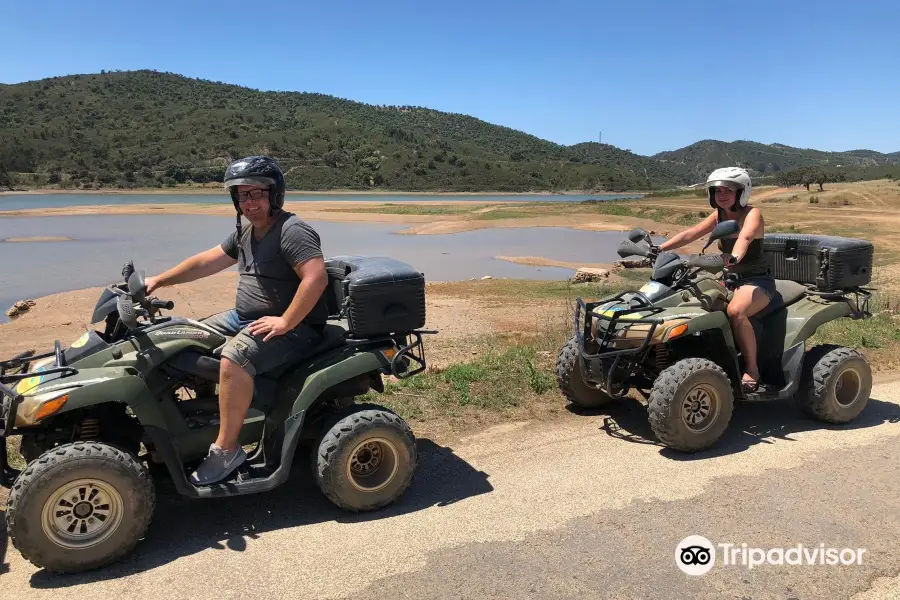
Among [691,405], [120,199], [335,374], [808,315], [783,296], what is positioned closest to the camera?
[335,374]

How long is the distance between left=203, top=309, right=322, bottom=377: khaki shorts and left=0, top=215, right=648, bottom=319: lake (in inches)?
555

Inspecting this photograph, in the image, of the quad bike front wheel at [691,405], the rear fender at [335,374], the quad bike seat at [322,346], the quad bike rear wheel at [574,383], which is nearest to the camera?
the rear fender at [335,374]

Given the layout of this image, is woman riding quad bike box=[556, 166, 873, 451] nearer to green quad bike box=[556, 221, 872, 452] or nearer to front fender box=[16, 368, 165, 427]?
green quad bike box=[556, 221, 872, 452]

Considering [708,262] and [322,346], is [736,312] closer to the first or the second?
[708,262]

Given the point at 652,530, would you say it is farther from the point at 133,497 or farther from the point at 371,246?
the point at 371,246

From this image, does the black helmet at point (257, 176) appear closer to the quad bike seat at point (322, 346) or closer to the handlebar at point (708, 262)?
the quad bike seat at point (322, 346)

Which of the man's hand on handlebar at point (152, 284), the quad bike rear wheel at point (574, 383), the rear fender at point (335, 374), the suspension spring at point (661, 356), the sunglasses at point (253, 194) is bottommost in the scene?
the quad bike rear wheel at point (574, 383)

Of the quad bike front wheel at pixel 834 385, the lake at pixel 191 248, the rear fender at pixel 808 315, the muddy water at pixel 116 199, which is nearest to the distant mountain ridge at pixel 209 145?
the muddy water at pixel 116 199

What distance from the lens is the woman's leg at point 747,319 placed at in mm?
5379

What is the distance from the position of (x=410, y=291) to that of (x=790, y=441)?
332 centimetres

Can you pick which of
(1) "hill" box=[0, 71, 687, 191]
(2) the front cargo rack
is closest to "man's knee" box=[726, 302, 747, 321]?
(2) the front cargo rack

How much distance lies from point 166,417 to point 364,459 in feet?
3.92

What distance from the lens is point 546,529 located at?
397cm

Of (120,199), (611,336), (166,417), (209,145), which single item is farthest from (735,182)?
(209,145)
